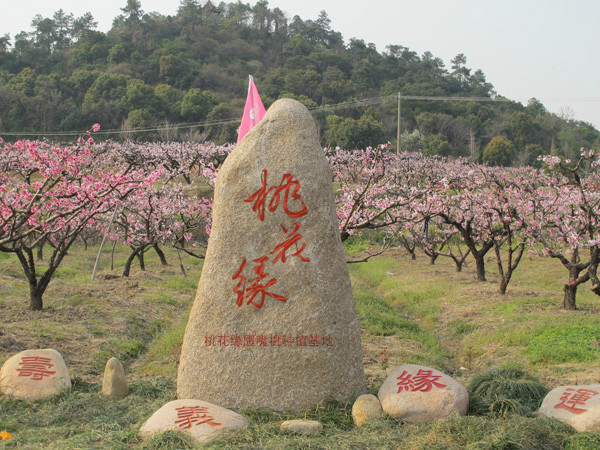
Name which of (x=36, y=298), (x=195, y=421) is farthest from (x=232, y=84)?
(x=195, y=421)

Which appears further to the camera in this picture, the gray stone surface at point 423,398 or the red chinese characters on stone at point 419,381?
the red chinese characters on stone at point 419,381

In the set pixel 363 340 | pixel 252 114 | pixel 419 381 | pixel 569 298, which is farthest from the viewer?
pixel 252 114

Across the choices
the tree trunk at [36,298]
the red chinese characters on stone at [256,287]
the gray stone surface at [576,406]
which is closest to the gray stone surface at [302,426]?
the red chinese characters on stone at [256,287]

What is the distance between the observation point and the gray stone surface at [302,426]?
16.6 feet

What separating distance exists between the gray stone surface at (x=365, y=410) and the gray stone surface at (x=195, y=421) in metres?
1.09

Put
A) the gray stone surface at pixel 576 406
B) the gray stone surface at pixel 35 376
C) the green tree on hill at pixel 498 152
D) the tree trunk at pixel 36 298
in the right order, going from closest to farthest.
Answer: the gray stone surface at pixel 576 406 → the gray stone surface at pixel 35 376 → the tree trunk at pixel 36 298 → the green tree on hill at pixel 498 152

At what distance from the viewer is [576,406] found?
5.24 meters

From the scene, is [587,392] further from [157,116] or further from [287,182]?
[157,116]

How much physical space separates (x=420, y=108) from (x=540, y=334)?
56.4 metres

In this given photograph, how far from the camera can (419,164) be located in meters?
34.2

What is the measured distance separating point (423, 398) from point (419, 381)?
256 mm

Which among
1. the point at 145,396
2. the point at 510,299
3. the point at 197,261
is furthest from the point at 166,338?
the point at 197,261

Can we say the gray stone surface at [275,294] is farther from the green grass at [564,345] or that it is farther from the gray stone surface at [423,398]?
the green grass at [564,345]

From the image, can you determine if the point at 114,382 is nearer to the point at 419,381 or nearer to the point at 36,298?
the point at 419,381
